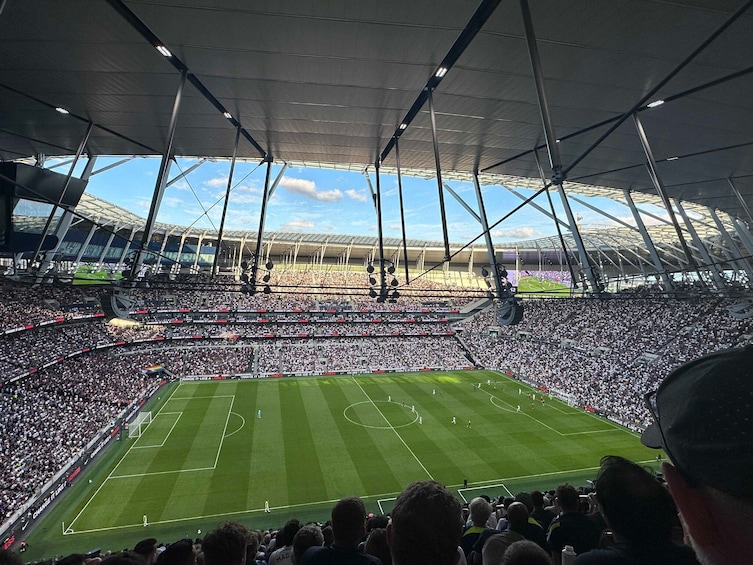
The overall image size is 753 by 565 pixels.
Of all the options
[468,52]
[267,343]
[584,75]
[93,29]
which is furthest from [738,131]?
[267,343]

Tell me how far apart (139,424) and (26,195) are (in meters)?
20.1

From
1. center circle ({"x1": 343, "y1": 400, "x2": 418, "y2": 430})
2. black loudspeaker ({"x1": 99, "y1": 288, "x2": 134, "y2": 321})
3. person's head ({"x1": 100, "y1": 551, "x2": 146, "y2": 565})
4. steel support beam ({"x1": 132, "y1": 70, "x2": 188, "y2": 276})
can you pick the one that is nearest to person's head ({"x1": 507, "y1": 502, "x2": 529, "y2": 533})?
person's head ({"x1": 100, "y1": 551, "x2": 146, "y2": 565})

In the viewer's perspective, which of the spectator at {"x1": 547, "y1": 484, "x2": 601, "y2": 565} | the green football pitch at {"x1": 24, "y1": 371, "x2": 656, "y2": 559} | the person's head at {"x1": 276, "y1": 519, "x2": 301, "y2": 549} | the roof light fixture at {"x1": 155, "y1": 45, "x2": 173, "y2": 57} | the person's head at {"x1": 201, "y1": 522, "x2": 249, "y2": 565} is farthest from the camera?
the green football pitch at {"x1": 24, "y1": 371, "x2": 656, "y2": 559}

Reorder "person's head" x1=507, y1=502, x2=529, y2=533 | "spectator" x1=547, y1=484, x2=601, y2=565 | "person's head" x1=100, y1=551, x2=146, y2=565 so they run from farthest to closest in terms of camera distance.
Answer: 1. "person's head" x1=507, y1=502, x2=529, y2=533
2. "spectator" x1=547, y1=484, x2=601, y2=565
3. "person's head" x1=100, y1=551, x2=146, y2=565

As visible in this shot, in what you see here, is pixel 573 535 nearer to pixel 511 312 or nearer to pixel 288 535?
pixel 288 535

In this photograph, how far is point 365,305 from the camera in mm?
56844

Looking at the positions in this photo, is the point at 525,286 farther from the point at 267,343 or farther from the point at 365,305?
the point at 267,343

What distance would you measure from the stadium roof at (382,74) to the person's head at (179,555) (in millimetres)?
5821

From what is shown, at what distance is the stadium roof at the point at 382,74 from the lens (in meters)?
6.49

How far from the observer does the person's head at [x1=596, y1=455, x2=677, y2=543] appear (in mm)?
1867

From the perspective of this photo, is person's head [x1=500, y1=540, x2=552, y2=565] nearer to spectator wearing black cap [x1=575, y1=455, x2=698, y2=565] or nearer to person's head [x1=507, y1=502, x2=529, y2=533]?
spectator wearing black cap [x1=575, y1=455, x2=698, y2=565]

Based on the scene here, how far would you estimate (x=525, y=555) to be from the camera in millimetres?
2273

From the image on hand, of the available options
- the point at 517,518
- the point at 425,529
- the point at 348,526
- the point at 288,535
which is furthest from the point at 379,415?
the point at 425,529

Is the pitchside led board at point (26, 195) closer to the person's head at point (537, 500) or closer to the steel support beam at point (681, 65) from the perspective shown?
the steel support beam at point (681, 65)
